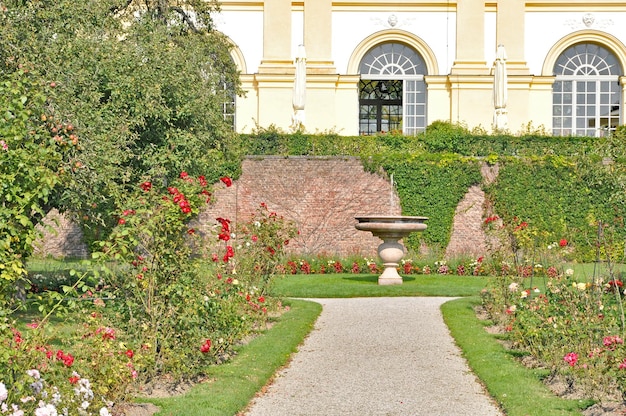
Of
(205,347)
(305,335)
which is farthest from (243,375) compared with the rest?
(305,335)

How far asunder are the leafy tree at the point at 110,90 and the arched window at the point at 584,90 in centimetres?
1554

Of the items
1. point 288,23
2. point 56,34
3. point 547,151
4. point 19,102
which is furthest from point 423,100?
point 19,102

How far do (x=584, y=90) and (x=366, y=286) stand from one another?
15576mm

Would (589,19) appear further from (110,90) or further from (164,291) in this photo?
(164,291)

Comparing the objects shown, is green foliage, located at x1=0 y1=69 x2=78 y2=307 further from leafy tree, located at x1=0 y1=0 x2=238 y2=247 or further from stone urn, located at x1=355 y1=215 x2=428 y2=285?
stone urn, located at x1=355 y1=215 x2=428 y2=285

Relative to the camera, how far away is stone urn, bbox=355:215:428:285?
1742 centimetres

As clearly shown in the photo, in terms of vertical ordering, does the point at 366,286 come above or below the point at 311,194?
below

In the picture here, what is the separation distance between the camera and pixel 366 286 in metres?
17.2

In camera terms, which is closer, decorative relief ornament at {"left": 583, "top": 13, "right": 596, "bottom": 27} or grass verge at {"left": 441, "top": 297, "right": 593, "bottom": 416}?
grass verge at {"left": 441, "top": 297, "right": 593, "bottom": 416}

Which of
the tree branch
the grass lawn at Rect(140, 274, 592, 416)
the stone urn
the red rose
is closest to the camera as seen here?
the grass lawn at Rect(140, 274, 592, 416)

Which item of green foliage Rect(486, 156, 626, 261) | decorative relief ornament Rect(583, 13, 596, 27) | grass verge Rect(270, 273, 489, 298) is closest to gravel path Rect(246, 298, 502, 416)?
grass verge Rect(270, 273, 489, 298)

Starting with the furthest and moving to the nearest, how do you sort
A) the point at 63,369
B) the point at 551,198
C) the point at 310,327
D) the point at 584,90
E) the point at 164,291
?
the point at 584,90 < the point at 551,198 < the point at 310,327 < the point at 164,291 < the point at 63,369

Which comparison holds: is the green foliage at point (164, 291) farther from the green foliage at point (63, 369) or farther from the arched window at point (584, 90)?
the arched window at point (584, 90)

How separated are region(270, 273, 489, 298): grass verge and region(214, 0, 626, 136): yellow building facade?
10721mm
